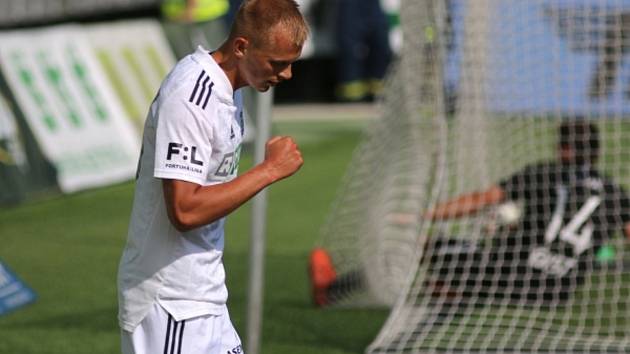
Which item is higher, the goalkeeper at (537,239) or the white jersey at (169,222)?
the white jersey at (169,222)

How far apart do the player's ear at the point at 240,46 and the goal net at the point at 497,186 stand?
3.15 m

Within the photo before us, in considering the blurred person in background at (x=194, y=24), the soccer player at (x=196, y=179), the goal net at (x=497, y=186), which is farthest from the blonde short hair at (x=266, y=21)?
the blurred person in background at (x=194, y=24)

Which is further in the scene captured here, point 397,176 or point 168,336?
point 397,176

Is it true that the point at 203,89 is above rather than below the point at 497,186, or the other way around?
above

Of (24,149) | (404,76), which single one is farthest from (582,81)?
(24,149)

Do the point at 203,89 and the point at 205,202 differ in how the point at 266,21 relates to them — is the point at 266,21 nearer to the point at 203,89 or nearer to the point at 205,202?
the point at 203,89

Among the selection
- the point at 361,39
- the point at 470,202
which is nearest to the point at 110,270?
the point at 470,202

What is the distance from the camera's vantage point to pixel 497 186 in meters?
7.62

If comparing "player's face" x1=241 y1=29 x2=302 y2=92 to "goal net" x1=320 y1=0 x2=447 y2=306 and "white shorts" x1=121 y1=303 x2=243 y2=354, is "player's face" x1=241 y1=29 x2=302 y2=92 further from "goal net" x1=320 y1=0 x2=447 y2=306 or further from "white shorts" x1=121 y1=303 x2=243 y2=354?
"goal net" x1=320 y1=0 x2=447 y2=306

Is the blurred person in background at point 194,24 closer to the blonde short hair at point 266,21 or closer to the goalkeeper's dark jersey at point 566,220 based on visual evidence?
the goalkeeper's dark jersey at point 566,220

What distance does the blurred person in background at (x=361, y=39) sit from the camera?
59.8 feet

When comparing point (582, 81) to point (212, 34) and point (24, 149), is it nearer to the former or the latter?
point (24, 149)

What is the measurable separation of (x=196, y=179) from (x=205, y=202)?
0.06 m

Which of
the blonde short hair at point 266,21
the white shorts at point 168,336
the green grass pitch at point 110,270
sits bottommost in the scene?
the green grass pitch at point 110,270
